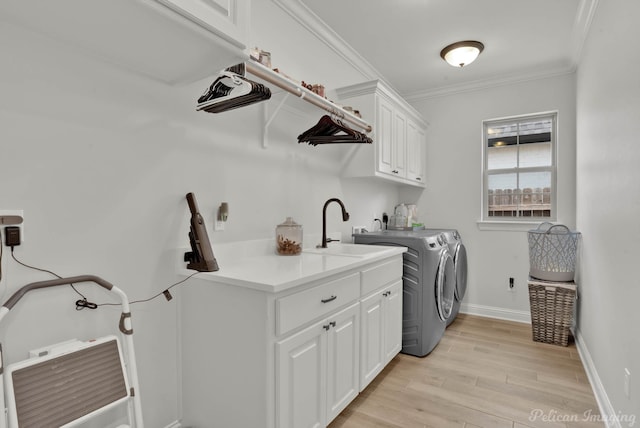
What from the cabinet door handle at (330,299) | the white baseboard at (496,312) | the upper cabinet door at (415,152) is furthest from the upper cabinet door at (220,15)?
the white baseboard at (496,312)

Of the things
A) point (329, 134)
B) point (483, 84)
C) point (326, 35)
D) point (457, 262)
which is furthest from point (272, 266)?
point (483, 84)

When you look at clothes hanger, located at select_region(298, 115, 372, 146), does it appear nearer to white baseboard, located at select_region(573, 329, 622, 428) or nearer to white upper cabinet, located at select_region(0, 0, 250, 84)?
white upper cabinet, located at select_region(0, 0, 250, 84)

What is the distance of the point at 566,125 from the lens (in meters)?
3.56

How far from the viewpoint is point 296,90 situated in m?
2.01

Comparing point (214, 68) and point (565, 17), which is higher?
point (565, 17)

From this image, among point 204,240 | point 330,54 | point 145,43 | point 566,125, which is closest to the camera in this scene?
point 145,43

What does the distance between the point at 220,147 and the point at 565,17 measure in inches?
111

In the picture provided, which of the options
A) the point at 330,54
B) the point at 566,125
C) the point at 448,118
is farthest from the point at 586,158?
the point at 330,54

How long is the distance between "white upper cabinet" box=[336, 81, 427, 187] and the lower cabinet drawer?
1265mm

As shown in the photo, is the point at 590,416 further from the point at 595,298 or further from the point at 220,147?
the point at 220,147

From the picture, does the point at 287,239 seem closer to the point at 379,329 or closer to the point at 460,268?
the point at 379,329

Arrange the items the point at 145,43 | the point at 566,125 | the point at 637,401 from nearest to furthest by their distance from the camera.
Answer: the point at 145,43, the point at 637,401, the point at 566,125

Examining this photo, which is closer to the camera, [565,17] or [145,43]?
[145,43]

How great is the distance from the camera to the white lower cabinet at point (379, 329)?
6.97 ft
